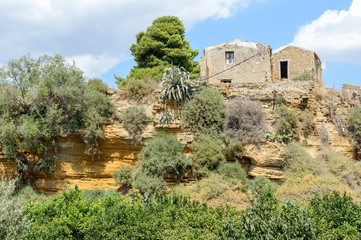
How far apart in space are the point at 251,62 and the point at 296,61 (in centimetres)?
385

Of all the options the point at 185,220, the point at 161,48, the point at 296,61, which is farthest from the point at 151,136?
the point at 296,61

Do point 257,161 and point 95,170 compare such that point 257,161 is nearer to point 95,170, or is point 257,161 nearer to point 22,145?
point 95,170

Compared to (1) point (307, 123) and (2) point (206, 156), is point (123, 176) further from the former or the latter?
(1) point (307, 123)

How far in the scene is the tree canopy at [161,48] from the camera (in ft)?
76.0

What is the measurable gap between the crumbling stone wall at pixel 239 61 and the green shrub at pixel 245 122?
317 inches

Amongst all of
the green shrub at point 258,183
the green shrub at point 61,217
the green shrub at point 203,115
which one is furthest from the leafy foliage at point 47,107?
the green shrub at point 258,183

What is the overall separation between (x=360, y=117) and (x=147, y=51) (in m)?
15.4

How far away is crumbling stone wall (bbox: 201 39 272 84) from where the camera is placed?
2202 cm

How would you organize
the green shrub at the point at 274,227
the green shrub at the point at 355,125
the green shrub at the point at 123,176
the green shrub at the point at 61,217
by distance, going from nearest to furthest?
the green shrub at the point at 274,227
the green shrub at the point at 61,217
the green shrub at the point at 123,176
the green shrub at the point at 355,125

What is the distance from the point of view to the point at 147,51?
23891mm

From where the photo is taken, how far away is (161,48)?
23.5 meters

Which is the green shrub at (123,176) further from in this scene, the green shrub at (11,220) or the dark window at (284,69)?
the dark window at (284,69)

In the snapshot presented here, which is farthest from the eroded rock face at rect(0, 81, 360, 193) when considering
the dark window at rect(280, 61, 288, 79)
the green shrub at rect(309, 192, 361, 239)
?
the dark window at rect(280, 61, 288, 79)

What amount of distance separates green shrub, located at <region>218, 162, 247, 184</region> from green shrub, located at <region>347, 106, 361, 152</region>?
641cm
